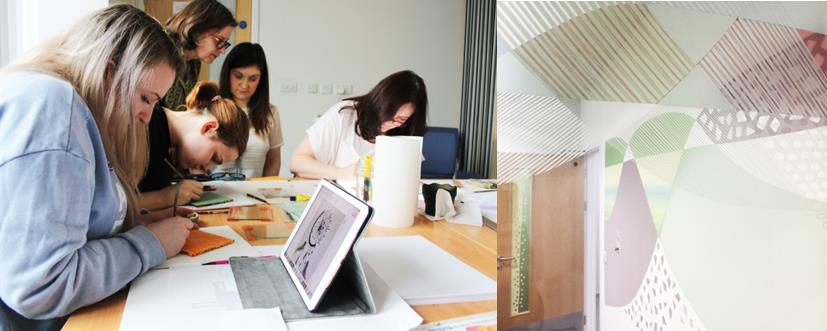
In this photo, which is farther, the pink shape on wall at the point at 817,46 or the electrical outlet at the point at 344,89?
the electrical outlet at the point at 344,89

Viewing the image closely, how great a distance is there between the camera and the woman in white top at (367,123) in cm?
263

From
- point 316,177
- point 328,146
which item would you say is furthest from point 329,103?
point 316,177

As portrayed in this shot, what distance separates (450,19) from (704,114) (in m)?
4.55

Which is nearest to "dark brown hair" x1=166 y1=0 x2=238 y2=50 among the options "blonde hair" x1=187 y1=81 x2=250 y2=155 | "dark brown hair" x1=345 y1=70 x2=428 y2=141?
"blonde hair" x1=187 y1=81 x2=250 y2=155

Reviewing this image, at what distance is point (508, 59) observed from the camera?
0.30 metres

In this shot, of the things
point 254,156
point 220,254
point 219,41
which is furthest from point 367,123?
point 220,254

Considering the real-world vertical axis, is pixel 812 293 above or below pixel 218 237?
above

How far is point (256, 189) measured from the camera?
1.83m

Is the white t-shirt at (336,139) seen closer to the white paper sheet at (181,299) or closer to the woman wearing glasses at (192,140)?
the woman wearing glasses at (192,140)

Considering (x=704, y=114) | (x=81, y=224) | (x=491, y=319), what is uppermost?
(x=704, y=114)

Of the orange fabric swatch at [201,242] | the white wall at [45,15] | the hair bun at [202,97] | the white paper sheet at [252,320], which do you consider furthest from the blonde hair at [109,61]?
the white wall at [45,15]

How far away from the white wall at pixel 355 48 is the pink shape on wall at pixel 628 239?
4054mm

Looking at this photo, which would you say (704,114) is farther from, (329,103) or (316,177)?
(329,103)

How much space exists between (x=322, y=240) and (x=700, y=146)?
0.71 meters
